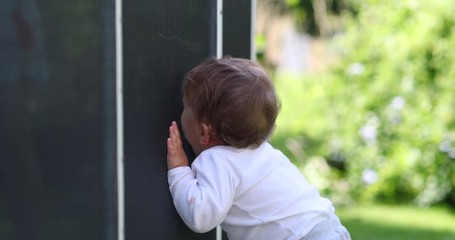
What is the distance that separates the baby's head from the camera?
8.73 feet

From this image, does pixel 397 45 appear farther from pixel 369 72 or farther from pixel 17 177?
pixel 17 177

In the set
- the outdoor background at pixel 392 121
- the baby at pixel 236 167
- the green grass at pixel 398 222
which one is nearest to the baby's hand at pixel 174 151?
the baby at pixel 236 167

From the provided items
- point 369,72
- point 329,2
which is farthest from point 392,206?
point 329,2

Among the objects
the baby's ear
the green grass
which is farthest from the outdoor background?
the baby's ear

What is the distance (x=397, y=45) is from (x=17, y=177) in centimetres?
493

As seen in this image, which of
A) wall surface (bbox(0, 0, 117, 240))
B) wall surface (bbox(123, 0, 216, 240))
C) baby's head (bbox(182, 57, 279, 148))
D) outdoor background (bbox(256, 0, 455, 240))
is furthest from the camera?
outdoor background (bbox(256, 0, 455, 240))

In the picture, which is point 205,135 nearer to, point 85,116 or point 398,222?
point 85,116

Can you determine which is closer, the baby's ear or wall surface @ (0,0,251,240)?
wall surface @ (0,0,251,240)

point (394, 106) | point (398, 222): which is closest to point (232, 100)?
point (398, 222)

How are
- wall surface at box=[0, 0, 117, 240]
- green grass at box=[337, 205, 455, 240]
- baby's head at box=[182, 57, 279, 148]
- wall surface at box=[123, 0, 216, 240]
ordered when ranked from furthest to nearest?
1. green grass at box=[337, 205, 455, 240]
2. baby's head at box=[182, 57, 279, 148]
3. wall surface at box=[123, 0, 216, 240]
4. wall surface at box=[0, 0, 117, 240]

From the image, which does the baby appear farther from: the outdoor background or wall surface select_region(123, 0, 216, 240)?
the outdoor background

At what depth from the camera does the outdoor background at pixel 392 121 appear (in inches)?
255

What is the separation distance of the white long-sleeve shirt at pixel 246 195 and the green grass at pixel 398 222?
10.1 ft

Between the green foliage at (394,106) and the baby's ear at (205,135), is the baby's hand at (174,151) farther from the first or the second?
the green foliage at (394,106)
